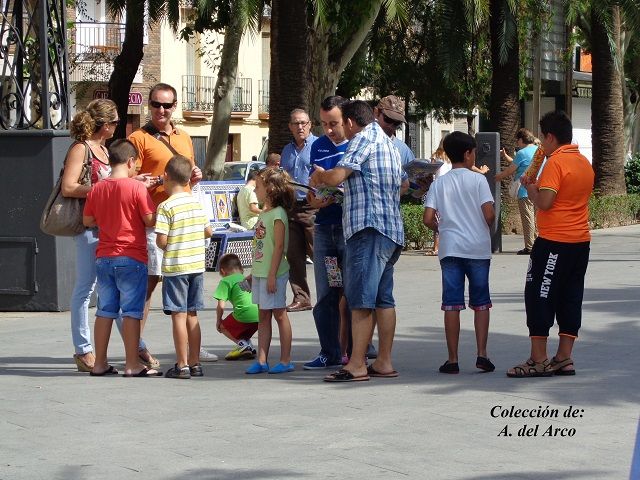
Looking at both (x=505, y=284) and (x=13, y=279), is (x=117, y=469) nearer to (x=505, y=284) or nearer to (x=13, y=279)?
(x=13, y=279)

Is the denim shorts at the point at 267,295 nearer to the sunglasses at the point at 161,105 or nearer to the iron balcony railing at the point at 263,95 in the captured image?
the sunglasses at the point at 161,105

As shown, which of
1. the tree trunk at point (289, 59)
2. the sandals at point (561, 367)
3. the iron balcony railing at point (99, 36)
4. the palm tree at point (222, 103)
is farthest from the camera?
the iron balcony railing at point (99, 36)

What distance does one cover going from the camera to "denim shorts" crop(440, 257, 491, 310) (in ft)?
27.5

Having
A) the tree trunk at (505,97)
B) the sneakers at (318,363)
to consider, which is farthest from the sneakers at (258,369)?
the tree trunk at (505,97)

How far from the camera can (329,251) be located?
8.61 meters

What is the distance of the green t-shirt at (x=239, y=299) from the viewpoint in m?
9.21

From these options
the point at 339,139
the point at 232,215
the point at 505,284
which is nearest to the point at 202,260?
the point at 339,139

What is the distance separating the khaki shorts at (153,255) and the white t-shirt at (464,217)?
75.9 inches

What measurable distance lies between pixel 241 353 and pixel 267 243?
104cm

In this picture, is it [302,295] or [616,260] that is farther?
[616,260]

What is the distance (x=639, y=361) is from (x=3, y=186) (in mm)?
6156

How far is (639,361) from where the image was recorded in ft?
28.6

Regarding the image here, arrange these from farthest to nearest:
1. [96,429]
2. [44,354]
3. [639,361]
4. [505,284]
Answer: [505,284], [44,354], [639,361], [96,429]

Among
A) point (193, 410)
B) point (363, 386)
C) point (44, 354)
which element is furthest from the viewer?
point (44, 354)
